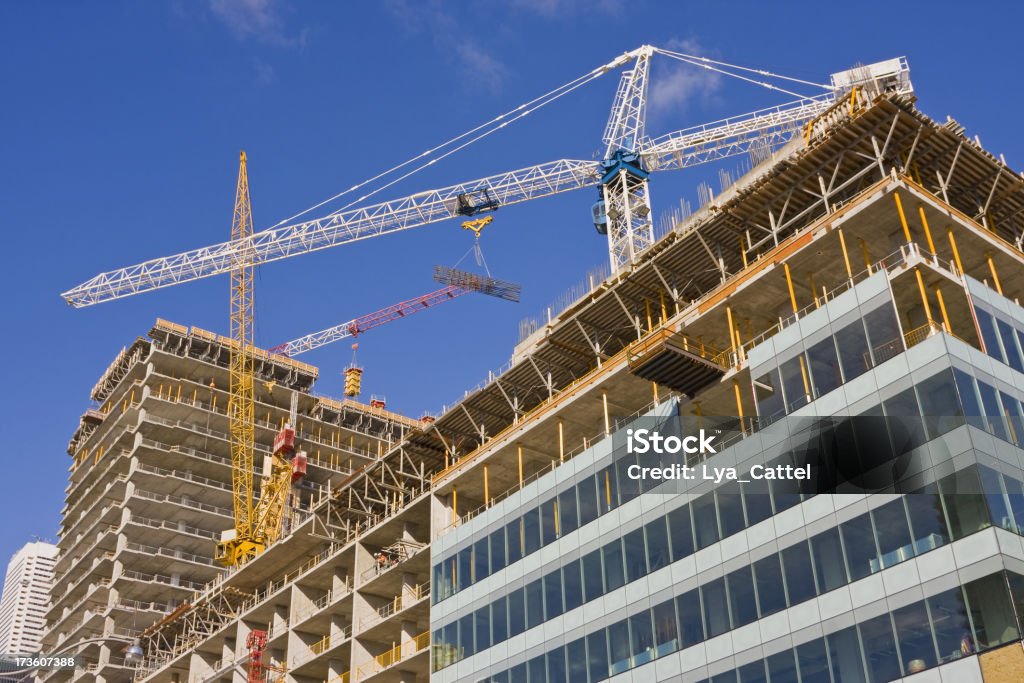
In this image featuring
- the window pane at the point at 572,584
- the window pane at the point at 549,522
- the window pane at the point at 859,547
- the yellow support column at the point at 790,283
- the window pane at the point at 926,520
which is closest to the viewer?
the window pane at the point at 926,520

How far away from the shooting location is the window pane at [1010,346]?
138ft

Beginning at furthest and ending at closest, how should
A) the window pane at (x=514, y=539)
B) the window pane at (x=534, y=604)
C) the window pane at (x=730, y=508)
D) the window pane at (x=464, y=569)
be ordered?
the window pane at (x=464, y=569), the window pane at (x=514, y=539), the window pane at (x=534, y=604), the window pane at (x=730, y=508)

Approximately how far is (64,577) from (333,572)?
60521 millimetres

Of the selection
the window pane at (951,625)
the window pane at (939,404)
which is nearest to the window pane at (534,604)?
the window pane at (951,625)

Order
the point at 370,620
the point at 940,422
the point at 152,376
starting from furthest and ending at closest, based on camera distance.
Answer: the point at 152,376
the point at 370,620
the point at 940,422

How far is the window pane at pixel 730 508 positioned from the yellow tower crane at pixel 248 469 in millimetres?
73871

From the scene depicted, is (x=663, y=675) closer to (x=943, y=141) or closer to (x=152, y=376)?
(x=943, y=141)

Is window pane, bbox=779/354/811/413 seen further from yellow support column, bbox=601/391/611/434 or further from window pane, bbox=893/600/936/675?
yellow support column, bbox=601/391/611/434

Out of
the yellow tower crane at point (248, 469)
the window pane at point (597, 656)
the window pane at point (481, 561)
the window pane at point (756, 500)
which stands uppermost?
the yellow tower crane at point (248, 469)

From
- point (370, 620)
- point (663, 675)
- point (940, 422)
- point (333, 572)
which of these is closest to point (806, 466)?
point (940, 422)

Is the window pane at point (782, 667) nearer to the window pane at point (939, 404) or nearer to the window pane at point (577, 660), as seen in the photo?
the window pane at point (939, 404)

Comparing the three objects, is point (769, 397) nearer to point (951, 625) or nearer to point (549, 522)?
point (951, 625)

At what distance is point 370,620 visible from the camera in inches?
2857

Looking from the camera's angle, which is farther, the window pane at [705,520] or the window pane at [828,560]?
the window pane at [705,520]
